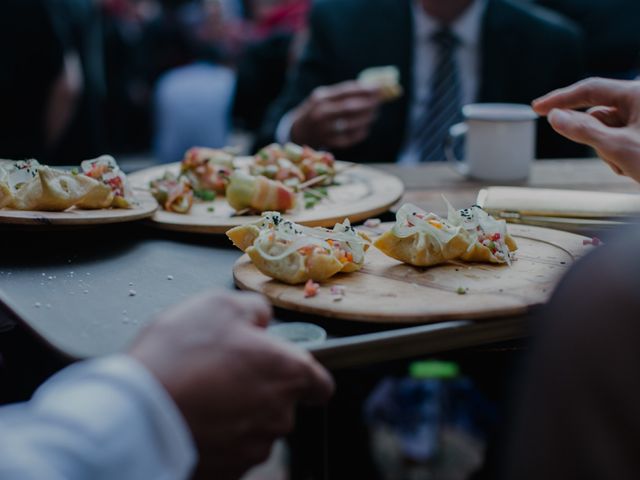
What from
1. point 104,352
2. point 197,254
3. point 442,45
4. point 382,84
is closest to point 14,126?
point 382,84

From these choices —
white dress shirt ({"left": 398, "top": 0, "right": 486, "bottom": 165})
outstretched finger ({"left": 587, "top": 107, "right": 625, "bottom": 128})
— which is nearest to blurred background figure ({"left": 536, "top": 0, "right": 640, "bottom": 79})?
white dress shirt ({"left": 398, "top": 0, "right": 486, "bottom": 165})

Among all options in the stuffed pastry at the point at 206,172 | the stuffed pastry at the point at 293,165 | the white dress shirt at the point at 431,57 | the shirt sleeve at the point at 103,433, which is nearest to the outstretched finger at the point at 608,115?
the stuffed pastry at the point at 293,165

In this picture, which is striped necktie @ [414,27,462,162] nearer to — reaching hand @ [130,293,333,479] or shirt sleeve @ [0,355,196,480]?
reaching hand @ [130,293,333,479]

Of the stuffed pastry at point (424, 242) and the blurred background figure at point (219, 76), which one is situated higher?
the stuffed pastry at point (424, 242)

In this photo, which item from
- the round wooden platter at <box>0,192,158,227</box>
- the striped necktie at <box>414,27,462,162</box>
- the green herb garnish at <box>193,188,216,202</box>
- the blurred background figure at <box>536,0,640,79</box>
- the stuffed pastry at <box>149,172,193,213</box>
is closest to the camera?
the round wooden platter at <box>0,192,158,227</box>

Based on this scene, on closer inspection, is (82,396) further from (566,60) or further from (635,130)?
(566,60)

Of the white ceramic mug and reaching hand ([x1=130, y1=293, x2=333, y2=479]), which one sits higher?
reaching hand ([x1=130, y1=293, x2=333, y2=479])

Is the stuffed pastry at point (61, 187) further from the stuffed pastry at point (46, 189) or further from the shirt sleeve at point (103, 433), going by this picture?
the shirt sleeve at point (103, 433)

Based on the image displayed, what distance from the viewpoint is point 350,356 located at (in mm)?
1034

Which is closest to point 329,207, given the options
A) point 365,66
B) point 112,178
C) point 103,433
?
point 112,178

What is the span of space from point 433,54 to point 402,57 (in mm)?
131

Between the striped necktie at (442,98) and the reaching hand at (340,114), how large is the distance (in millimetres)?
618

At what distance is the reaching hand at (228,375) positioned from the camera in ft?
2.81

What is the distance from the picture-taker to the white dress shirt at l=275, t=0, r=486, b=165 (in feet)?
10.4
